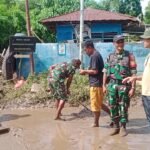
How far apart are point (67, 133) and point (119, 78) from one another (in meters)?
1.53

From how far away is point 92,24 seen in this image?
882 inches

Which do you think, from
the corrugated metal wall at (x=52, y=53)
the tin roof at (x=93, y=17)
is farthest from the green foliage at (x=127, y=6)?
the corrugated metal wall at (x=52, y=53)

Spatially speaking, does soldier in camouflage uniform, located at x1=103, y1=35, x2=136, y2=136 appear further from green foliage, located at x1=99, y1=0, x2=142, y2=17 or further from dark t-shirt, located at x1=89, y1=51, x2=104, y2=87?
green foliage, located at x1=99, y1=0, x2=142, y2=17

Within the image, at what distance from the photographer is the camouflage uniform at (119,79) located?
22.9ft

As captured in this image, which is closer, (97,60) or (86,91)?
(97,60)

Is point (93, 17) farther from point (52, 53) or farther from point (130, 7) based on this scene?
point (130, 7)

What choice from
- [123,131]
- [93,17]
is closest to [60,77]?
[123,131]

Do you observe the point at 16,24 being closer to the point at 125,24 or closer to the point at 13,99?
the point at 125,24

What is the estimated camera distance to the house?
21.9m

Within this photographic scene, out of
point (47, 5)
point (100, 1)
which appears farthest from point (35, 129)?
point (100, 1)

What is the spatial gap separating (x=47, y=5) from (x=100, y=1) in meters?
12.5

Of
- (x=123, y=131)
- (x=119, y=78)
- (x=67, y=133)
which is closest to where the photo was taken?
(x=119, y=78)

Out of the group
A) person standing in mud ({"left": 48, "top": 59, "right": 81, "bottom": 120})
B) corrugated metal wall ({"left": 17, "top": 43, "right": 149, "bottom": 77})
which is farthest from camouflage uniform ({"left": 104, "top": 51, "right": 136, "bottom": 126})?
corrugated metal wall ({"left": 17, "top": 43, "right": 149, "bottom": 77})

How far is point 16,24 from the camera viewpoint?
87.7 ft
